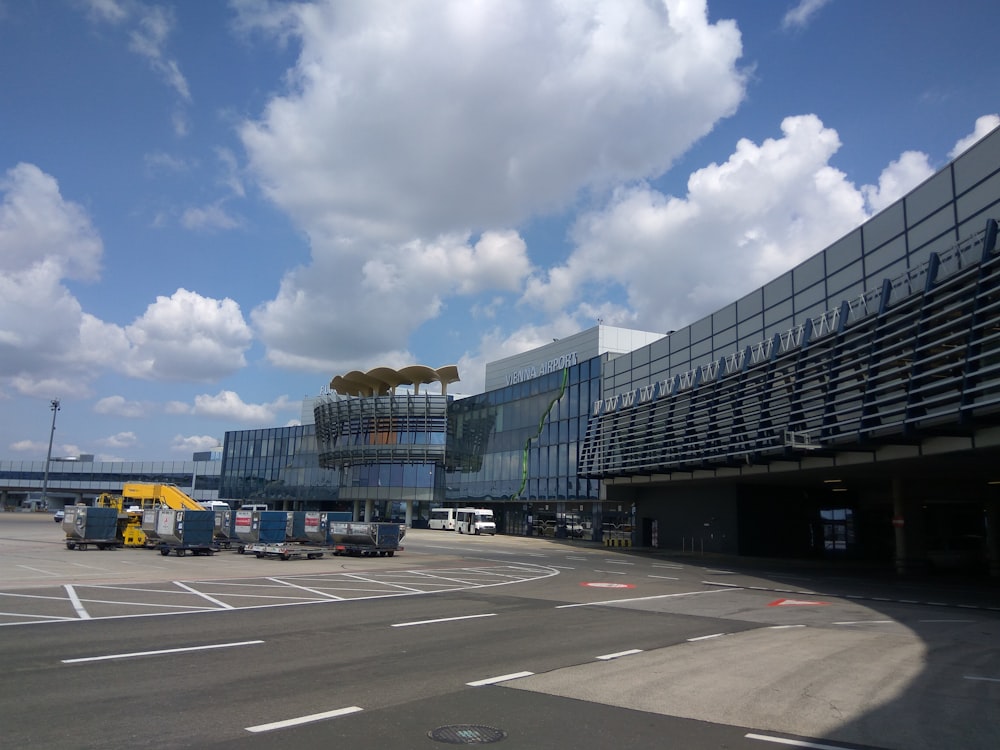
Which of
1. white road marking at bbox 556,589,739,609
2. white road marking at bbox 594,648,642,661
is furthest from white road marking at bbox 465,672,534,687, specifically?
white road marking at bbox 556,589,739,609

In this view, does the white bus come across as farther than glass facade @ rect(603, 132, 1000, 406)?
Yes

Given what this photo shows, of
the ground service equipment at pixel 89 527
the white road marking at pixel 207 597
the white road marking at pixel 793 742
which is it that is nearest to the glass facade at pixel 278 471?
the ground service equipment at pixel 89 527

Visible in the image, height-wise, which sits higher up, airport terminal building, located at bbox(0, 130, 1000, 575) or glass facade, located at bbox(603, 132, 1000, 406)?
glass facade, located at bbox(603, 132, 1000, 406)

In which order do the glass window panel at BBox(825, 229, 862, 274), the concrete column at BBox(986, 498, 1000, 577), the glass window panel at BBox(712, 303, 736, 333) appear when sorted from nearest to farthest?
the glass window panel at BBox(825, 229, 862, 274)
the concrete column at BBox(986, 498, 1000, 577)
the glass window panel at BBox(712, 303, 736, 333)

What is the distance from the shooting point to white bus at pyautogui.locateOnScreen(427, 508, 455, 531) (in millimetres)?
69500

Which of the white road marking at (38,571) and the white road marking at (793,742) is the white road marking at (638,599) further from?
the white road marking at (38,571)

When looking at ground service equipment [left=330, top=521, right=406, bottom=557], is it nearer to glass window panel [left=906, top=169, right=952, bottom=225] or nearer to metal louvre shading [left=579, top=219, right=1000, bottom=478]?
metal louvre shading [left=579, top=219, right=1000, bottom=478]

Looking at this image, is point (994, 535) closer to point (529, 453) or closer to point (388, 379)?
point (529, 453)

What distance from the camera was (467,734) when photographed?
6602mm

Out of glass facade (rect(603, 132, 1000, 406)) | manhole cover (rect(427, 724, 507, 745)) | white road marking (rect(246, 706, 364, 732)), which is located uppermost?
glass facade (rect(603, 132, 1000, 406))

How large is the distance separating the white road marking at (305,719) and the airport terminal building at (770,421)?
712 inches

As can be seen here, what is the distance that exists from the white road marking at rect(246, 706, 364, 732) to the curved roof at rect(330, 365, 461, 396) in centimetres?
7101

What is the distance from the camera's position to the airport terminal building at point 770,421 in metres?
22.3

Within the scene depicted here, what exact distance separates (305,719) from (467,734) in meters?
1.63
